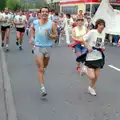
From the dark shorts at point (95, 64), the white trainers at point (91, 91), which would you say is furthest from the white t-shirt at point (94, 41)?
the white trainers at point (91, 91)

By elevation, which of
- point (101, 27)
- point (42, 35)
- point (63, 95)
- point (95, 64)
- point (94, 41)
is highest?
point (101, 27)

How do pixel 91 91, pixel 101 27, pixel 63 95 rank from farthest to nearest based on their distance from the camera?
pixel 91 91, pixel 63 95, pixel 101 27

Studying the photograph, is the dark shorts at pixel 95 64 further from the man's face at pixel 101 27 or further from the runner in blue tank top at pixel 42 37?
the runner in blue tank top at pixel 42 37

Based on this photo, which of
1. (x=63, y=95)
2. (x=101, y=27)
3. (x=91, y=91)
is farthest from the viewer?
(x=91, y=91)

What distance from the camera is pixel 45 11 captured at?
7.81 meters

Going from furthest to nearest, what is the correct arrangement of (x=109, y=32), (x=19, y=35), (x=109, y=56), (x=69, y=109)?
(x=109, y=32), (x=19, y=35), (x=109, y=56), (x=69, y=109)

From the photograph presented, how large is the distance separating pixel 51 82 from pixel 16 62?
3.62 metres

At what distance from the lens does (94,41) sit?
8.11 m

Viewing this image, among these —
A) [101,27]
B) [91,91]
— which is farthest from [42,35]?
[91,91]

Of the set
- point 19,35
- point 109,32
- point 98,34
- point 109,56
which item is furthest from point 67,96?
point 109,32

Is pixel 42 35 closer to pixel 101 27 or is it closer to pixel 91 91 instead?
pixel 101 27

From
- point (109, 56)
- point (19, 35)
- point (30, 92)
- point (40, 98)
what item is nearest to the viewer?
point (40, 98)

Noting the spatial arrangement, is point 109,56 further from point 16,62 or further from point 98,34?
point 98,34

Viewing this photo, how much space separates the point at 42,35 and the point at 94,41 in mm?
1027
